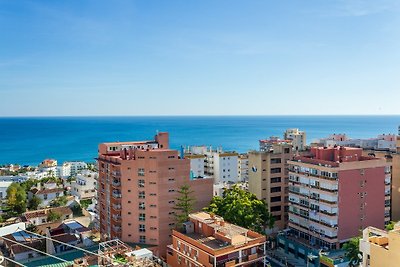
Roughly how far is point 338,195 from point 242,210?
27.1ft

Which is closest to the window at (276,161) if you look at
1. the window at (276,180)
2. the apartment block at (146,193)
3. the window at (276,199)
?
the window at (276,180)

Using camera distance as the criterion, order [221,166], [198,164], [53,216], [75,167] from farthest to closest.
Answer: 1. [75,167]
2. [198,164]
3. [221,166]
4. [53,216]

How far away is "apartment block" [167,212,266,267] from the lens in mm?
26984

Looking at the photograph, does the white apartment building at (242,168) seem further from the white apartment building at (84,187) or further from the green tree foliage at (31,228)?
the green tree foliage at (31,228)

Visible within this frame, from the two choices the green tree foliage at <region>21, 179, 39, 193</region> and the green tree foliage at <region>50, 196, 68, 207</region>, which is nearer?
the green tree foliage at <region>50, 196, 68, 207</region>

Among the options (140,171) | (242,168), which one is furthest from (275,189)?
(242,168)

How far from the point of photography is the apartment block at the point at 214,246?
27.0 m

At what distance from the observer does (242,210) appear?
33.8 m

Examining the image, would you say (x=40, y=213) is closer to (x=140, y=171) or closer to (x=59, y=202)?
(x=59, y=202)

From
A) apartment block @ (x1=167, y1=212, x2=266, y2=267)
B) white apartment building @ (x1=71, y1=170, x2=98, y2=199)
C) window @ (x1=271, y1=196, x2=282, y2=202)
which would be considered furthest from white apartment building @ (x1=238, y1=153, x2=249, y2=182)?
apartment block @ (x1=167, y1=212, x2=266, y2=267)

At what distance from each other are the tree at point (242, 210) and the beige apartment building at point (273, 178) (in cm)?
536

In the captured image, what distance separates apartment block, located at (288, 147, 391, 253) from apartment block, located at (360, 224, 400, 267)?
13.9 m

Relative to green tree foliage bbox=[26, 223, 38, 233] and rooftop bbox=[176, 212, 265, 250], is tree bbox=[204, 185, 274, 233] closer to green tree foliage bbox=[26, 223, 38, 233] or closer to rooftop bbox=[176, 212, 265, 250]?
rooftop bbox=[176, 212, 265, 250]

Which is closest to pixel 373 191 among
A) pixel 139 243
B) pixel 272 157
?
pixel 272 157
